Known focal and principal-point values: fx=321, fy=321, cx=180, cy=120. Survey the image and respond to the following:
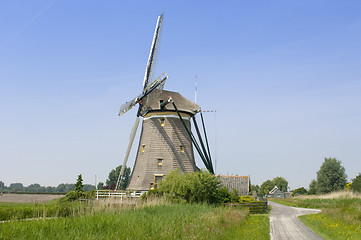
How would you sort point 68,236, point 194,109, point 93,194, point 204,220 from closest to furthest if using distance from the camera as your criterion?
1. point 68,236
2. point 204,220
3. point 93,194
4. point 194,109

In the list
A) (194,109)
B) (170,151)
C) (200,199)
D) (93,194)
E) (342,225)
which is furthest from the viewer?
(194,109)

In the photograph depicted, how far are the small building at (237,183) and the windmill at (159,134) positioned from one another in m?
3.85

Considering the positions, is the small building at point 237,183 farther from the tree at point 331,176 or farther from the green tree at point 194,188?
the tree at point 331,176

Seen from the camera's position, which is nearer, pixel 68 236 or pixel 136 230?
pixel 68 236

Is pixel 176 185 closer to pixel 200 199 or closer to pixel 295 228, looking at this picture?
pixel 200 199

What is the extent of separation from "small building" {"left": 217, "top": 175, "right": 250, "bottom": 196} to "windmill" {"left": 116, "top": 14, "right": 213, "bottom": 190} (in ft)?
12.6

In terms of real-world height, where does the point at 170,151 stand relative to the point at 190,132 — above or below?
below

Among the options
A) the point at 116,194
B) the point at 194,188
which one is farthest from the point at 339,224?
the point at 116,194

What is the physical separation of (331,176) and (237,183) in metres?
30.9

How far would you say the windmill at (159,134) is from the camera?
102ft

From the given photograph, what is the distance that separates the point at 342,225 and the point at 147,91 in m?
21.0

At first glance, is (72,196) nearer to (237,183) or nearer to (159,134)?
(159,134)

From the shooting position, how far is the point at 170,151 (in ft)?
103

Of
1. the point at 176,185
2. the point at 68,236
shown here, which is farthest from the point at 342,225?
the point at 68,236
